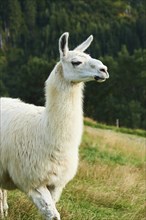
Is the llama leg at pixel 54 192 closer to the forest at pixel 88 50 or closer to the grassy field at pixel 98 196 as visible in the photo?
the grassy field at pixel 98 196

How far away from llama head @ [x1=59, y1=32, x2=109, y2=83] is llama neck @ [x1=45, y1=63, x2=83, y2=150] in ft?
0.40

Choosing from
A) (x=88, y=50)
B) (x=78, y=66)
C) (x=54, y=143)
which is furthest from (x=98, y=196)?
(x=88, y=50)

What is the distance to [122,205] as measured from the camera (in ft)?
30.9

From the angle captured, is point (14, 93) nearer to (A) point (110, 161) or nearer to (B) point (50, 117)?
(A) point (110, 161)

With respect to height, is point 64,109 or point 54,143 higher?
point 64,109

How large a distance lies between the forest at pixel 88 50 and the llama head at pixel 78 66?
55282 mm

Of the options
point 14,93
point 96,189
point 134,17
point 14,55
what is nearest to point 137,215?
point 96,189

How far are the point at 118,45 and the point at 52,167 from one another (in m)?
139

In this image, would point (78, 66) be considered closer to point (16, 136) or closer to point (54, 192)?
point (16, 136)

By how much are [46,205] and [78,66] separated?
5.66 feet

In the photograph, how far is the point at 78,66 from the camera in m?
6.90

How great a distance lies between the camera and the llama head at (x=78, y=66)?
6691mm

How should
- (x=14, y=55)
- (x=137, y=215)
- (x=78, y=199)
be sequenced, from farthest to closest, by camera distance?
1. (x=14, y=55)
2. (x=78, y=199)
3. (x=137, y=215)

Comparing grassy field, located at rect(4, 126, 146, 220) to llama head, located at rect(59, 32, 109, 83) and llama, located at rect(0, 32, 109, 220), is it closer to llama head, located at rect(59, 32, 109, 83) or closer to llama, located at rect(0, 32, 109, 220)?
llama, located at rect(0, 32, 109, 220)
